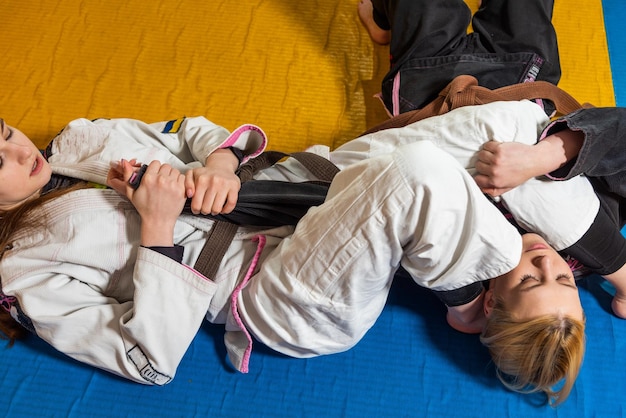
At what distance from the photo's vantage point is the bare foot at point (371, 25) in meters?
1.24

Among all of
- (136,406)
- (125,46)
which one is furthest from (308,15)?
(136,406)

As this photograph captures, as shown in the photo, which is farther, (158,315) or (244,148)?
(244,148)

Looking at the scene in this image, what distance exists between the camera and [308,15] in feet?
4.26

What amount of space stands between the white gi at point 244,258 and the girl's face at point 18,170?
0.04 metres

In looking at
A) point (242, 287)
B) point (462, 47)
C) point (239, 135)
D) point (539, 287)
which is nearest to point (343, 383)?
point (242, 287)

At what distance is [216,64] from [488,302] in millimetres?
806

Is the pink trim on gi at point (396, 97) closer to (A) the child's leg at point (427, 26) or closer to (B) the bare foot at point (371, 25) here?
(A) the child's leg at point (427, 26)

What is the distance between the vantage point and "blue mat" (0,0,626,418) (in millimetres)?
883

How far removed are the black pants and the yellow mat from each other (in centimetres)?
14

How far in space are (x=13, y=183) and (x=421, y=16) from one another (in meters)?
0.81

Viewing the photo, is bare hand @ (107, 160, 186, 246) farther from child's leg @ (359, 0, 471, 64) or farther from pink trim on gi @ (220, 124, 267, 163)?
child's leg @ (359, 0, 471, 64)

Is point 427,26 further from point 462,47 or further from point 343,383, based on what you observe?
point 343,383

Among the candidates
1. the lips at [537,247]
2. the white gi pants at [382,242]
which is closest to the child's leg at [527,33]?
the lips at [537,247]

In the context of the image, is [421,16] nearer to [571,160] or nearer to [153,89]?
[571,160]
